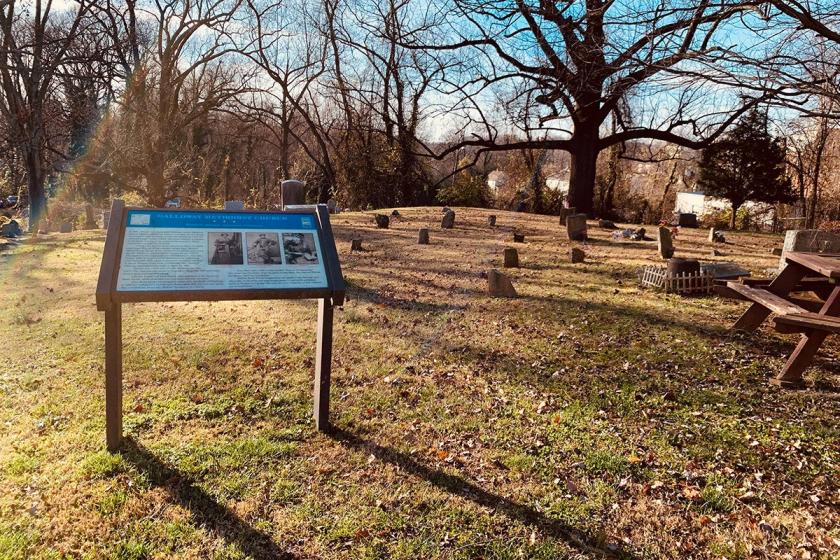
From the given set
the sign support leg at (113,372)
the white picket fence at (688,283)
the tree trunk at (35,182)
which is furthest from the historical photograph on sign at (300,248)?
the tree trunk at (35,182)

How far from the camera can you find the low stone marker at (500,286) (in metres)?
7.89

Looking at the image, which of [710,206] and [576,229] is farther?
[710,206]

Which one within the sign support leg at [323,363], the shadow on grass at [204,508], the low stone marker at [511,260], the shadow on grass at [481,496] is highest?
the low stone marker at [511,260]

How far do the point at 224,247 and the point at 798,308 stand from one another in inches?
199

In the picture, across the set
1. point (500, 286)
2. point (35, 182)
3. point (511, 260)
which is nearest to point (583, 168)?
point (511, 260)

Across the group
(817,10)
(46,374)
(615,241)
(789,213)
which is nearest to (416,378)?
(46,374)

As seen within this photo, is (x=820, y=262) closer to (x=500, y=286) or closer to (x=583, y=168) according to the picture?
(x=500, y=286)

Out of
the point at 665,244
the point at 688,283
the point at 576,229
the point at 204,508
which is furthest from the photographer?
the point at 576,229

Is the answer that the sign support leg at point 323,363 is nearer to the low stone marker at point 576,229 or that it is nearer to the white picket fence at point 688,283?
the white picket fence at point 688,283

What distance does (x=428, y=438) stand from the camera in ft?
13.3

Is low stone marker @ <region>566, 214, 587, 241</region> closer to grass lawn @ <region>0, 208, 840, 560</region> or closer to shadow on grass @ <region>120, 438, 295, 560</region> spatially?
grass lawn @ <region>0, 208, 840, 560</region>

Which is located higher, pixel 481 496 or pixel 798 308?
pixel 798 308

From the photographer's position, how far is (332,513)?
10.3ft

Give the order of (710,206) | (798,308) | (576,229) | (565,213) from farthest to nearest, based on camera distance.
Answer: (710,206) < (565,213) < (576,229) < (798,308)
